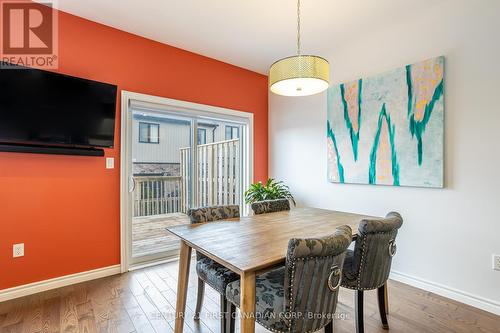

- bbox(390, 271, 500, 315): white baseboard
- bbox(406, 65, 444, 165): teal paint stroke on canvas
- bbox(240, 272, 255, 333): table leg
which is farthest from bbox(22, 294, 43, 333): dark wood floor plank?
bbox(406, 65, 444, 165): teal paint stroke on canvas

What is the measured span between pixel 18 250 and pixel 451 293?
4025 millimetres

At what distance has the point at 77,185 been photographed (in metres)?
2.62

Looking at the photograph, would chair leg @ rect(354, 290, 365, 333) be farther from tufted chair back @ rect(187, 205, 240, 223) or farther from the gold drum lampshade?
the gold drum lampshade

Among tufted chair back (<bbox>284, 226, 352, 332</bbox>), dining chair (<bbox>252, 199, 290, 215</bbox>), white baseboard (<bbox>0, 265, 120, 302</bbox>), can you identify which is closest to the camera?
tufted chair back (<bbox>284, 226, 352, 332</bbox>)

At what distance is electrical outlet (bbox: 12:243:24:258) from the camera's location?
2.31 m

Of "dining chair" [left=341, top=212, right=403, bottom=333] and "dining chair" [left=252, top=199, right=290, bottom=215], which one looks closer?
"dining chair" [left=341, top=212, right=403, bottom=333]

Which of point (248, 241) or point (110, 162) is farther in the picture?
point (110, 162)

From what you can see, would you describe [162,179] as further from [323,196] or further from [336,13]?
[336,13]

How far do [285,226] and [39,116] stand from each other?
7.79ft

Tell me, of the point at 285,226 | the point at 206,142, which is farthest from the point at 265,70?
the point at 285,226

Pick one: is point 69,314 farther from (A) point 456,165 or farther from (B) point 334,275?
(A) point 456,165

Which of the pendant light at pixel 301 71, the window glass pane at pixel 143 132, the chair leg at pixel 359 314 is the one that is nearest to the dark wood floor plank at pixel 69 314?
the window glass pane at pixel 143 132

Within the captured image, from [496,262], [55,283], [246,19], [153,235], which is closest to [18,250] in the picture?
[55,283]

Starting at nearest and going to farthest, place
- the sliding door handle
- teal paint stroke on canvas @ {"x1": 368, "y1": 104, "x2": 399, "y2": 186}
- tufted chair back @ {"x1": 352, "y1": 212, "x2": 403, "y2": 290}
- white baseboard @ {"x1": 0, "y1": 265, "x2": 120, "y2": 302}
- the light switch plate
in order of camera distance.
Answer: tufted chair back @ {"x1": 352, "y1": 212, "x2": 403, "y2": 290} < white baseboard @ {"x1": 0, "y1": 265, "x2": 120, "y2": 302} < teal paint stroke on canvas @ {"x1": 368, "y1": 104, "x2": 399, "y2": 186} < the light switch plate < the sliding door handle
